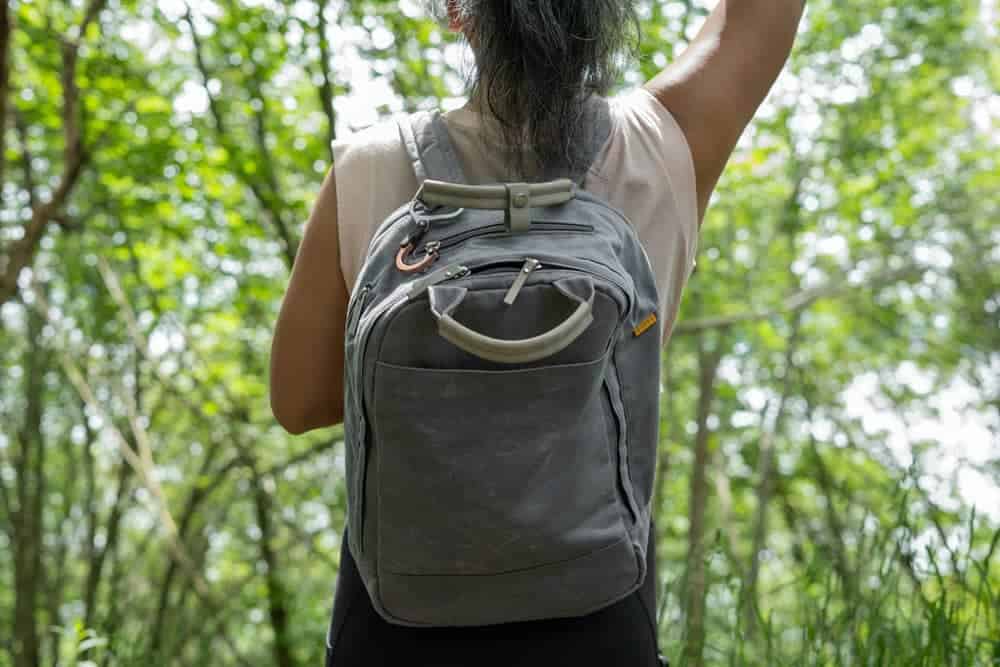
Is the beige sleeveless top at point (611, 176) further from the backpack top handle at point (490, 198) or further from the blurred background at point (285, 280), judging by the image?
the blurred background at point (285, 280)

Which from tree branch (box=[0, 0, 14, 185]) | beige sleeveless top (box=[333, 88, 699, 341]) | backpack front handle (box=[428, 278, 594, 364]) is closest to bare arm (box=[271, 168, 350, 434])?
beige sleeveless top (box=[333, 88, 699, 341])

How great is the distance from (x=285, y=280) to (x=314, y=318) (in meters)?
5.15

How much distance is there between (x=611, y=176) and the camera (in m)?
1.09

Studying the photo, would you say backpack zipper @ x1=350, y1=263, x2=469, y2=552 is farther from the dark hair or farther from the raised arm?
the raised arm

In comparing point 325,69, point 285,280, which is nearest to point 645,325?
point 325,69

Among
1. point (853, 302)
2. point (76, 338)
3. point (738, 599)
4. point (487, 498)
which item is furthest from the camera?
point (853, 302)

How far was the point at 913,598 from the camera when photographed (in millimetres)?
2166

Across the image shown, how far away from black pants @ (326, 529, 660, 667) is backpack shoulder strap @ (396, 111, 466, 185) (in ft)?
A: 1.33

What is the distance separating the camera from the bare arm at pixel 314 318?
109 cm

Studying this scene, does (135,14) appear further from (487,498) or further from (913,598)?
(487,498)

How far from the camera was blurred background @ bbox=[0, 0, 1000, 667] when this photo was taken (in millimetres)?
4730

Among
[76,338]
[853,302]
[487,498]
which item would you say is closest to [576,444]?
[487,498]

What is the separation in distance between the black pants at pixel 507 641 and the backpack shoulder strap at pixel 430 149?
1.33 feet

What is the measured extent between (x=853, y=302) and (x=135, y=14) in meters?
5.81
